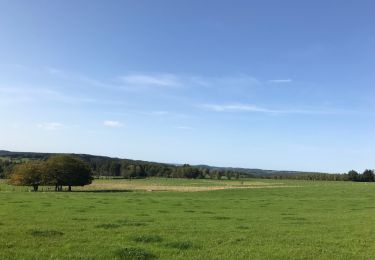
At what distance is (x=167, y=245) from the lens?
16172 mm


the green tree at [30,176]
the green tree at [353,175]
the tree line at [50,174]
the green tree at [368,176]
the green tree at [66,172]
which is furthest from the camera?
the green tree at [353,175]

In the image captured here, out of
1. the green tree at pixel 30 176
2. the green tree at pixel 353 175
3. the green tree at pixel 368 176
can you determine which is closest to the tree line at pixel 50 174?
the green tree at pixel 30 176

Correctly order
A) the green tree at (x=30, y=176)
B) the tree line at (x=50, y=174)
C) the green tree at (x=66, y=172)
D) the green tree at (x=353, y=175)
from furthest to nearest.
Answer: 1. the green tree at (x=353, y=175)
2. the green tree at (x=66, y=172)
3. the tree line at (x=50, y=174)
4. the green tree at (x=30, y=176)

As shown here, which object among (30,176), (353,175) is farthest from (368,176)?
(30,176)

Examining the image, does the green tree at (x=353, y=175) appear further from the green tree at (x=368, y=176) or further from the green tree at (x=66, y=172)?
the green tree at (x=66, y=172)

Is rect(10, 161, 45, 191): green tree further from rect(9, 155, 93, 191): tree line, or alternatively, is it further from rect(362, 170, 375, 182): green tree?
rect(362, 170, 375, 182): green tree

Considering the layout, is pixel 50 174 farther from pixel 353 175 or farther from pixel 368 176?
pixel 353 175

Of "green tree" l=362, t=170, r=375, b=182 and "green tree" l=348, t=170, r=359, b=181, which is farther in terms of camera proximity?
"green tree" l=348, t=170, r=359, b=181

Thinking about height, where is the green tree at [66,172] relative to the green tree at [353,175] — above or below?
below

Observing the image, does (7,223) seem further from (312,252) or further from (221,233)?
(312,252)

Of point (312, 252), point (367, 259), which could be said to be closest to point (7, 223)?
point (312, 252)

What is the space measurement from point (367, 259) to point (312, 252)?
1.82m

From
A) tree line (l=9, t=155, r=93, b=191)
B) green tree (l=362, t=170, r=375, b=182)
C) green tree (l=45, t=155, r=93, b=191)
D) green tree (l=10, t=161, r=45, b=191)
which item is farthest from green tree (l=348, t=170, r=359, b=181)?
green tree (l=10, t=161, r=45, b=191)

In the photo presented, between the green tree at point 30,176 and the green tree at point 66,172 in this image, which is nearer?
the green tree at point 30,176
